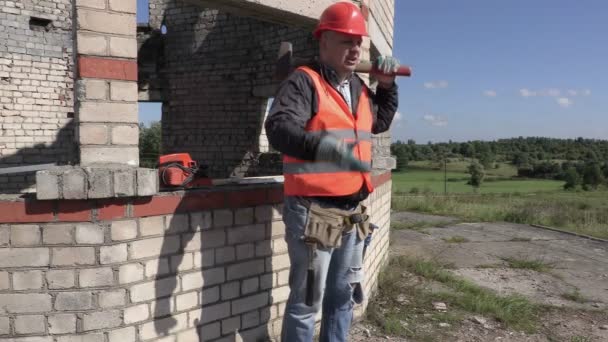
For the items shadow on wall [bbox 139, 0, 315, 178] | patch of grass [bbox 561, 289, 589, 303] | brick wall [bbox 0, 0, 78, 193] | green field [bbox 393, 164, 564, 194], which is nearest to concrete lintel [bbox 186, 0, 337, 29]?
shadow on wall [bbox 139, 0, 315, 178]

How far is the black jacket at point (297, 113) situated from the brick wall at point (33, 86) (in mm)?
7736

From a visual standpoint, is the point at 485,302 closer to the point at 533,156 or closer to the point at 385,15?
the point at 385,15

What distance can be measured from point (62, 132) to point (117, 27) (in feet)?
27.8

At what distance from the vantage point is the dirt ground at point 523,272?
12.0 feet

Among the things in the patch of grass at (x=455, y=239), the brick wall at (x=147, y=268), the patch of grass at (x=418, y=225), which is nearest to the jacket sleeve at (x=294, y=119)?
the brick wall at (x=147, y=268)

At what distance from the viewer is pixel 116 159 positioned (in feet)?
7.89

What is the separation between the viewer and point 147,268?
246cm

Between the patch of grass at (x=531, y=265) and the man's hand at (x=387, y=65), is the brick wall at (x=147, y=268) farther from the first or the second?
the patch of grass at (x=531, y=265)

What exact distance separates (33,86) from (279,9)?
27.2 ft

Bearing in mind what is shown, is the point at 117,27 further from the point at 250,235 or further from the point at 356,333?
the point at 356,333

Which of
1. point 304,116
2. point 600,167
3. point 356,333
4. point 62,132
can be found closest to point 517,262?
point 356,333

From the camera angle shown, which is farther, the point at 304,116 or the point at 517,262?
the point at 517,262

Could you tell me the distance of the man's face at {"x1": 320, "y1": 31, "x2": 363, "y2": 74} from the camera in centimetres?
223

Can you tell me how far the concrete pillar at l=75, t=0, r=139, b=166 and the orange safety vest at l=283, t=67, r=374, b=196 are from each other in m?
0.94
